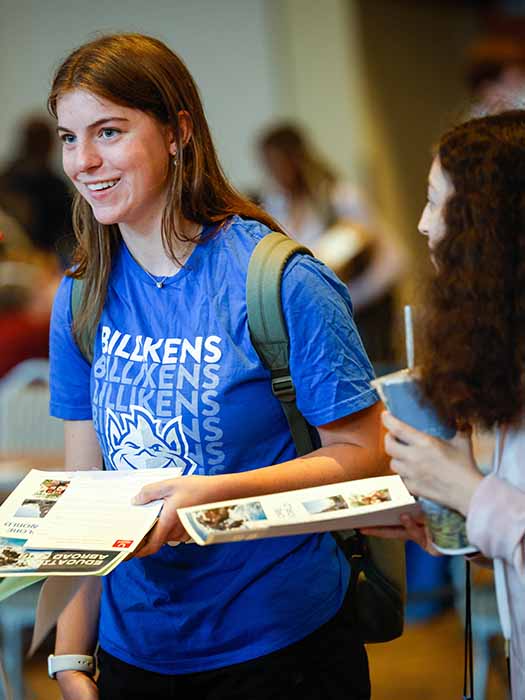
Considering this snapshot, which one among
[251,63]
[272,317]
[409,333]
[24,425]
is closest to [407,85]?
[251,63]

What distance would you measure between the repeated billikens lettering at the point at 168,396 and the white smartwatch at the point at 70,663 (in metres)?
0.39

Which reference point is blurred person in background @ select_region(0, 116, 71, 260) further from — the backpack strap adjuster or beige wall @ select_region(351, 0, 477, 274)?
the backpack strap adjuster

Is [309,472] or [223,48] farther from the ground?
[223,48]

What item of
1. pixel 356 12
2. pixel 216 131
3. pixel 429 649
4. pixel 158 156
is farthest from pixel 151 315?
pixel 356 12

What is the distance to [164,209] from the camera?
1.91 meters

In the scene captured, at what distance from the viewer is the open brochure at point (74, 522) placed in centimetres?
158

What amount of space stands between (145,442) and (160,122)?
0.56 meters

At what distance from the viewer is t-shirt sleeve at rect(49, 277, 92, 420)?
2.01 m

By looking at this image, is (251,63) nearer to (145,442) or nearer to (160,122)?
(160,122)

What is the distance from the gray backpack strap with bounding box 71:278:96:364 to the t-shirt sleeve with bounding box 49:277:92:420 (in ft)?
0.05

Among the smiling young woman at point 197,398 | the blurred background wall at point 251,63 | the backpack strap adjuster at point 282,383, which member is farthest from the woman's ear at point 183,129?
the blurred background wall at point 251,63

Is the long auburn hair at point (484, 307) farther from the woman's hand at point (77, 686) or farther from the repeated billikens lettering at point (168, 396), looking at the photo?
the woman's hand at point (77, 686)

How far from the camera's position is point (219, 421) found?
1768mm

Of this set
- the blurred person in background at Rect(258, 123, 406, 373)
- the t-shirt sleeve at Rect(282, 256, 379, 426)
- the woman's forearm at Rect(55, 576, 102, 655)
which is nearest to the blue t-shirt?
the t-shirt sleeve at Rect(282, 256, 379, 426)
